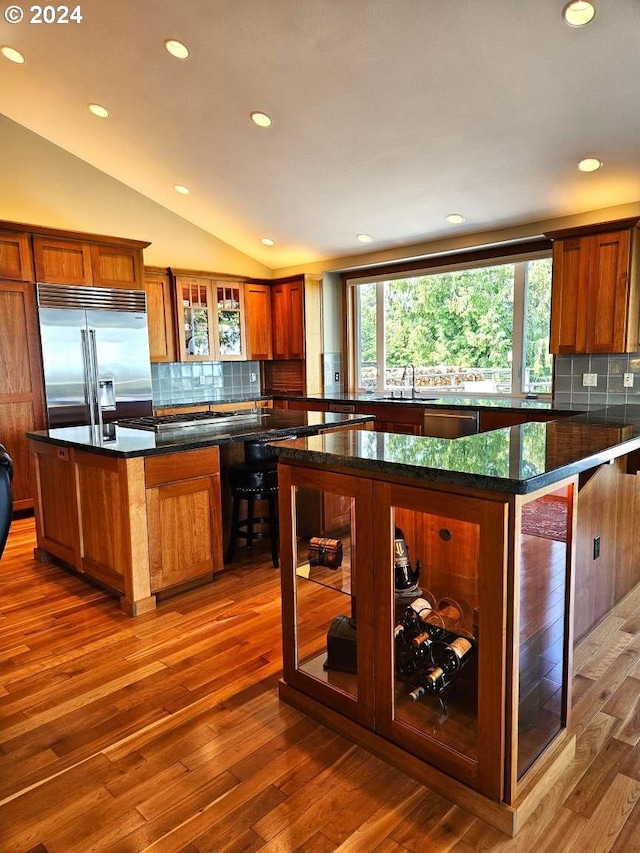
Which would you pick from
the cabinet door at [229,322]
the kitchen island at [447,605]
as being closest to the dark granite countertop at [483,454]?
the kitchen island at [447,605]

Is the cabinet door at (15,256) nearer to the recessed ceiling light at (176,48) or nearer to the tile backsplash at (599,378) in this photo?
the recessed ceiling light at (176,48)

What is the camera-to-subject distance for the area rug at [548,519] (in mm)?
1618

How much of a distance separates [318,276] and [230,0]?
3510 millimetres

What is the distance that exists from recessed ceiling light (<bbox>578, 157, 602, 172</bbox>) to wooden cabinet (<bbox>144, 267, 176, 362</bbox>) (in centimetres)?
394

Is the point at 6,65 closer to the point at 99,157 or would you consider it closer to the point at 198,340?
the point at 99,157

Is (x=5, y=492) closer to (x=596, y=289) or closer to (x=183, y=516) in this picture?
(x=183, y=516)

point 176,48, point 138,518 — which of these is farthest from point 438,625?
point 176,48

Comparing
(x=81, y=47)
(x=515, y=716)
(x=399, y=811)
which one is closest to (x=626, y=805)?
(x=515, y=716)

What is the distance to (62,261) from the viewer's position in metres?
4.70

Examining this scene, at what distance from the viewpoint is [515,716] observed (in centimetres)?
146

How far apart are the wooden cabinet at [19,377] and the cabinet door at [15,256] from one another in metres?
0.07

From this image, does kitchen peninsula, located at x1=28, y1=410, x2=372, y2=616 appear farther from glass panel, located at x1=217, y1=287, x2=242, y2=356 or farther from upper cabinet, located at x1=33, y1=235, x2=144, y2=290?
glass panel, located at x1=217, y1=287, x2=242, y2=356

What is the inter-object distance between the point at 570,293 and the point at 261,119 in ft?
8.71

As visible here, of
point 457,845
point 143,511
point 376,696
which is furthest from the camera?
point 143,511
